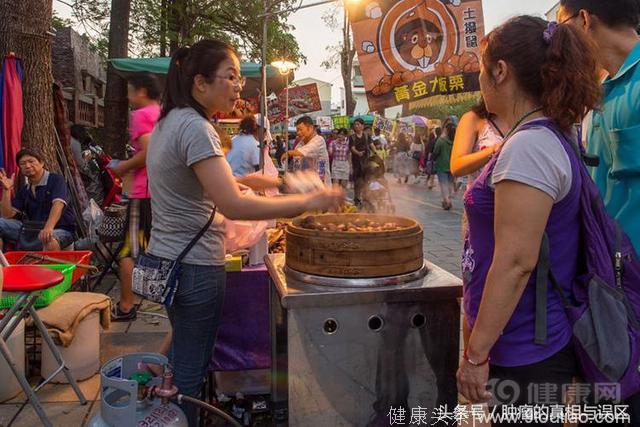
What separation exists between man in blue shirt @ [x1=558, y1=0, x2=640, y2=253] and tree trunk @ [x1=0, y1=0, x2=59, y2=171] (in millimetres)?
6100

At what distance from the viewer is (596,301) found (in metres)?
1.58

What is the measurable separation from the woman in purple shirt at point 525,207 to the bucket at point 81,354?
3006 mm

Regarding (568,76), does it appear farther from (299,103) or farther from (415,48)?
(299,103)

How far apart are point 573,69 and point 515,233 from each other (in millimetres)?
521

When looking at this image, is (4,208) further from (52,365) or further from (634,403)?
(634,403)

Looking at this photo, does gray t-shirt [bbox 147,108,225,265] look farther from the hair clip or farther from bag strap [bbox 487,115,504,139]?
bag strap [bbox 487,115,504,139]

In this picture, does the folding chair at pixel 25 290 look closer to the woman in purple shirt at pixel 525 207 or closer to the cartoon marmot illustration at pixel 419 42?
the woman in purple shirt at pixel 525 207

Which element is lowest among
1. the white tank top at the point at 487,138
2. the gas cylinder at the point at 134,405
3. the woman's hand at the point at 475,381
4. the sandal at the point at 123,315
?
the sandal at the point at 123,315

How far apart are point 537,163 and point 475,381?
72 cm

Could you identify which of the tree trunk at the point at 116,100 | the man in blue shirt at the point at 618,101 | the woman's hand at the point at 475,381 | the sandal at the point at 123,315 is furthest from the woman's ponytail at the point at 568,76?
the tree trunk at the point at 116,100

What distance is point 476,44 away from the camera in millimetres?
3961

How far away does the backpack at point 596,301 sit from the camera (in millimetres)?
1569

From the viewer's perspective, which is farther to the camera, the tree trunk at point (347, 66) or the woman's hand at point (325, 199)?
the tree trunk at point (347, 66)

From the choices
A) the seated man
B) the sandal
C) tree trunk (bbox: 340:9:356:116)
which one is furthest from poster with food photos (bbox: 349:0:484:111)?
tree trunk (bbox: 340:9:356:116)
